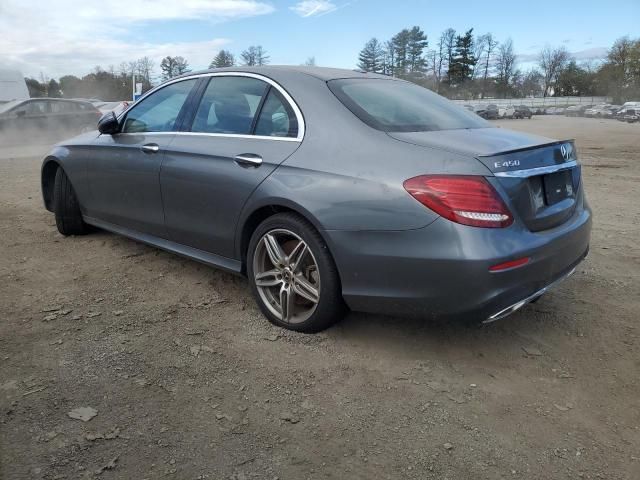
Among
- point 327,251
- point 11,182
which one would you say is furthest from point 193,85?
point 11,182

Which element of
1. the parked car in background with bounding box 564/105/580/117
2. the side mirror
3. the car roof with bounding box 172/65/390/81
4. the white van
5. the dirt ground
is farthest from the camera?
the parked car in background with bounding box 564/105/580/117

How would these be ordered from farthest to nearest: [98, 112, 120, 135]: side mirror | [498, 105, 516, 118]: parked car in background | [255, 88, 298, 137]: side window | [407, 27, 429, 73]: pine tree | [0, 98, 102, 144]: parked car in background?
[407, 27, 429, 73]: pine tree < [498, 105, 516, 118]: parked car in background < [0, 98, 102, 144]: parked car in background < [98, 112, 120, 135]: side mirror < [255, 88, 298, 137]: side window

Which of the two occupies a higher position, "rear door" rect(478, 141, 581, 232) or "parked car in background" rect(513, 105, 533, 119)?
"rear door" rect(478, 141, 581, 232)

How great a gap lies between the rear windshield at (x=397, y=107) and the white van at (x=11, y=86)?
69.2 feet

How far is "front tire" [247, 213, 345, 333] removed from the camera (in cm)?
279

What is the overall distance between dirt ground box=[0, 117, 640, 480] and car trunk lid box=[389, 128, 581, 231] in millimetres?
778

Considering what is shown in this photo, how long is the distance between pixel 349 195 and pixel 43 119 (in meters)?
15.9

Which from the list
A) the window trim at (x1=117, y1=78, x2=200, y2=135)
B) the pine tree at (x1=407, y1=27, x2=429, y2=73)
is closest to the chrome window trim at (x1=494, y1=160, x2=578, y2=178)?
the window trim at (x1=117, y1=78, x2=200, y2=135)

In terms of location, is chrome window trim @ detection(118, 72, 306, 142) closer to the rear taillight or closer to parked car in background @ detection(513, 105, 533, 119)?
the rear taillight

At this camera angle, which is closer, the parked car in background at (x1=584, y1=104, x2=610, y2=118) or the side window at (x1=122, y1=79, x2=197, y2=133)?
the side window at (x1=122, y1=79, x2=197, y2=133)

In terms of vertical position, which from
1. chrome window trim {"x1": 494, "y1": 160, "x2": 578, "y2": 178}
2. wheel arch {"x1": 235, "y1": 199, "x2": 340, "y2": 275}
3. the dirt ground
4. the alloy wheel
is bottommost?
the dirt ground

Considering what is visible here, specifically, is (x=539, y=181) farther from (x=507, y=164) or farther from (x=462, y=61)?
(x=462, y=61)

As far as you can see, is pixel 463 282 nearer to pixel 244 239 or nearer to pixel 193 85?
pixel 244 239

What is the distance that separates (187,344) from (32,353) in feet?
2.64
